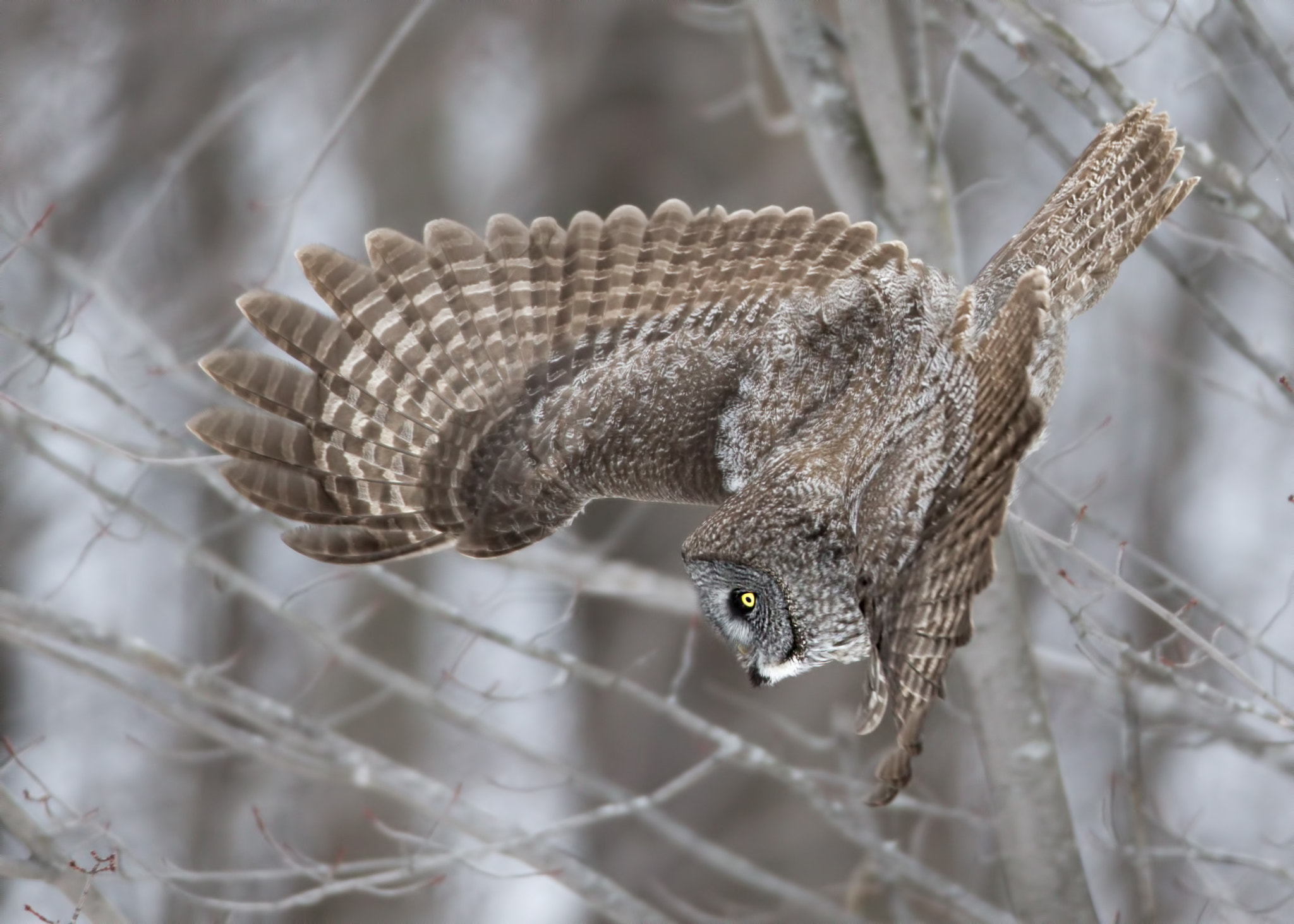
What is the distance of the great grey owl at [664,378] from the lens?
4.03 meters

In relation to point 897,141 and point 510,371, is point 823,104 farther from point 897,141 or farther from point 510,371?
point 510,371

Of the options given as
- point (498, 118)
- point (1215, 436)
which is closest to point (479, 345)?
point (498, 118)

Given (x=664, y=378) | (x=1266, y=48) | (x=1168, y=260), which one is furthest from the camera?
(x=1168, y=260)

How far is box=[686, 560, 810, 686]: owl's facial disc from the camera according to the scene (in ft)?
13.3

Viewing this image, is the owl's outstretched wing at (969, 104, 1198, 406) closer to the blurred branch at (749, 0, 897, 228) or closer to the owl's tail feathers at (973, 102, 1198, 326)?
the owl's tail feathers at (973, 102, 1198, 326)

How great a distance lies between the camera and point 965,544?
11.0ft

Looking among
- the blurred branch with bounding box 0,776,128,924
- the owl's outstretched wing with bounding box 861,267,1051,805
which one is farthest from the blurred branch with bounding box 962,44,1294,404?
the blurred branch with bounding box 0,776,128,924

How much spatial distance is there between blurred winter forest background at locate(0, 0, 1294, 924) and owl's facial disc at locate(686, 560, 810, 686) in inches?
22.2

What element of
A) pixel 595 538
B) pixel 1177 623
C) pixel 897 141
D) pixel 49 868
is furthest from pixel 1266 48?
pixel 595 538

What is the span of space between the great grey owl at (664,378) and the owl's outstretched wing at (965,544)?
1.01ft

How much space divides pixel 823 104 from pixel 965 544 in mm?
2393

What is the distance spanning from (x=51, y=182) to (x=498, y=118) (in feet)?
11.4

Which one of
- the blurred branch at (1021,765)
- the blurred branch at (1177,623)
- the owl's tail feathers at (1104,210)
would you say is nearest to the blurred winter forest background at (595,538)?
the blurred branch at (1021,765)

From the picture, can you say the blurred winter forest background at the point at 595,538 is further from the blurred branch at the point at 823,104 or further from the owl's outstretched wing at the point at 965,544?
the owl's outstretched wing at the point at 965,544
